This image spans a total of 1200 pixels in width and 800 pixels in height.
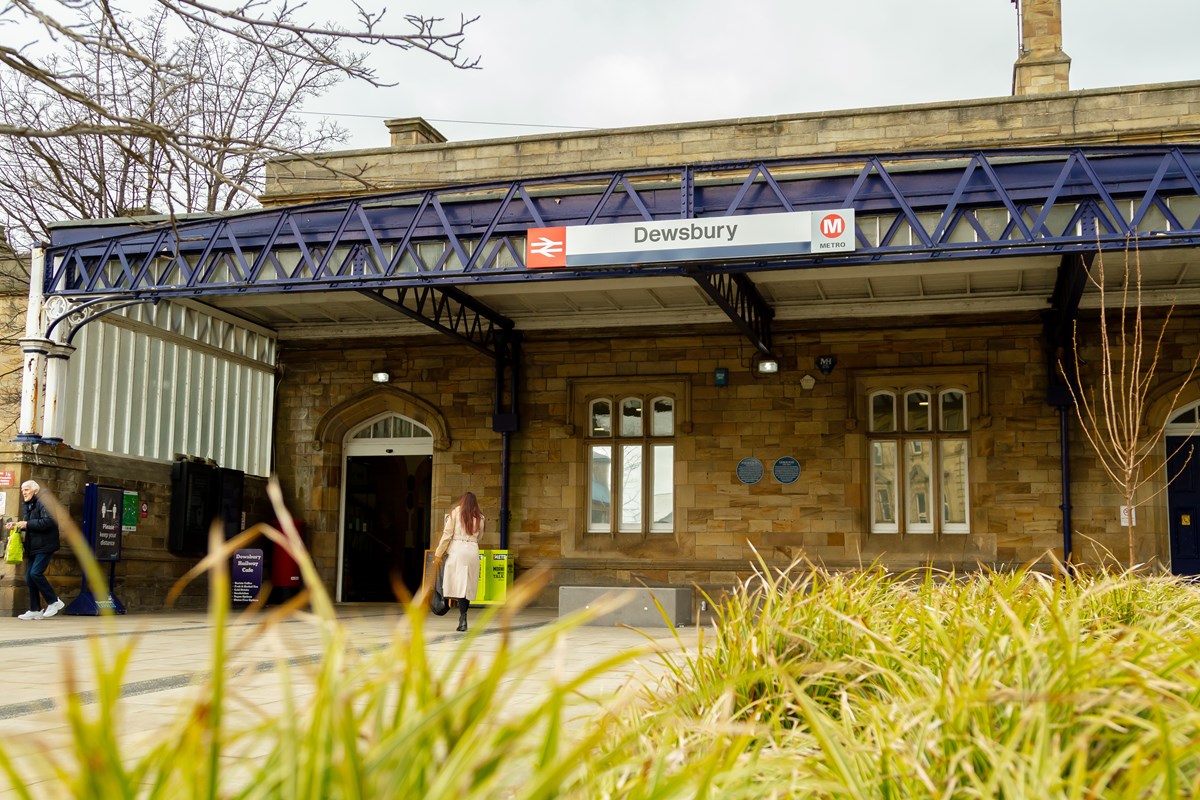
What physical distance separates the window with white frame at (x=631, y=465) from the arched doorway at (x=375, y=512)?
260 cm

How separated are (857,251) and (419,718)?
994cm

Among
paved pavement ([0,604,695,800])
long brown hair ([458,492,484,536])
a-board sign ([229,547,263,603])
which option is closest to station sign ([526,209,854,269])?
long brown hair ([458,492,484,536])

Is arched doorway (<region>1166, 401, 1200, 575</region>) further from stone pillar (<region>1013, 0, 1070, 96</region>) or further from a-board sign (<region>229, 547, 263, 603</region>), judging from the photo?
a-board sign (<region>229, 547, 263, 603</region>)

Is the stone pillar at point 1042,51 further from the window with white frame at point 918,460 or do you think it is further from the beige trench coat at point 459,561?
the beige trench coat at point 459,561

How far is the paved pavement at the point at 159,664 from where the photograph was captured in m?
3.85

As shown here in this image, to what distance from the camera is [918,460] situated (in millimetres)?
15312

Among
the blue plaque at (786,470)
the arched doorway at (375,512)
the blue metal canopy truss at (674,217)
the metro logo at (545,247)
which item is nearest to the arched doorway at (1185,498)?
the blue plaque at (786,470)

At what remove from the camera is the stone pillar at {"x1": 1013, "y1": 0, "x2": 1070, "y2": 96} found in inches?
655

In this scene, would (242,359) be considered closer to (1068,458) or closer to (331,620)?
(1068,458)

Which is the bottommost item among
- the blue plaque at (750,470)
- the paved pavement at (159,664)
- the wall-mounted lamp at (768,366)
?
the paved pavement at (159,664)

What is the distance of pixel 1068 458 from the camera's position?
14297 mm

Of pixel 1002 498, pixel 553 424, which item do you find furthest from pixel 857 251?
pixel 553 424

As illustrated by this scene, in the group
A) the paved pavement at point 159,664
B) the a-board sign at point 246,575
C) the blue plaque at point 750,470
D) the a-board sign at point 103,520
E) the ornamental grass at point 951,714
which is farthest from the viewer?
the a-board sign at point 246,575

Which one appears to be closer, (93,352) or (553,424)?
(93,352)
